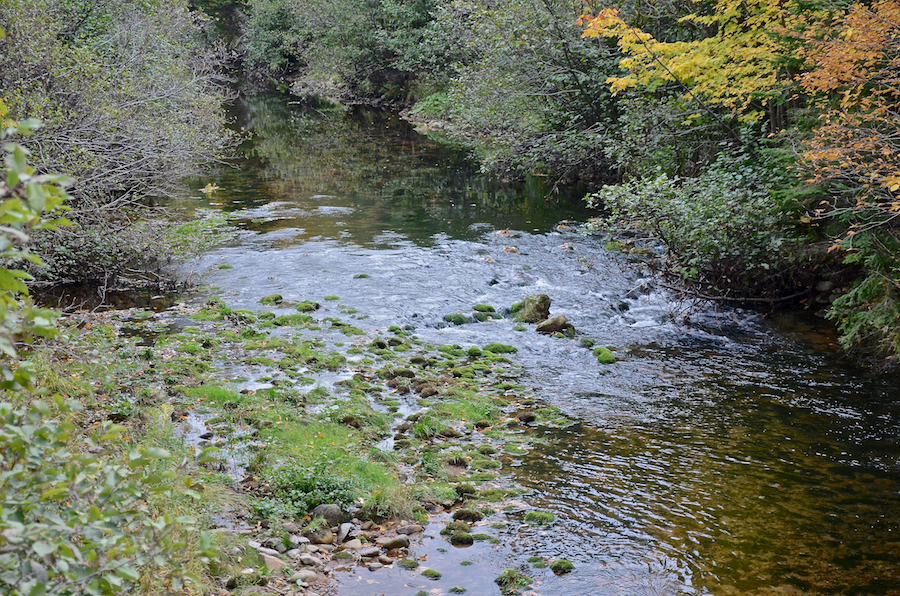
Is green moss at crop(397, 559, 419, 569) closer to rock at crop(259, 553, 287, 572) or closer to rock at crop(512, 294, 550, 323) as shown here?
rock at crop(259, 553, 287, 572)

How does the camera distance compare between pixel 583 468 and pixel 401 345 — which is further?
pixel 401 345

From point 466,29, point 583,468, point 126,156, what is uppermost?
point 466,29

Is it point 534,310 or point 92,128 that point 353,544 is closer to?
point 534,310

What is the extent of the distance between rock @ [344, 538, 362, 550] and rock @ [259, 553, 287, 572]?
708mm

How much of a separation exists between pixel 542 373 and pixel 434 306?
10.7 ft

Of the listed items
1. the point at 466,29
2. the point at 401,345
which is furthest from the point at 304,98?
the point at 401,345

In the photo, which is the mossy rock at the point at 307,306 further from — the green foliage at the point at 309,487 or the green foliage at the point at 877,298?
the green foliage at the point at 877,298

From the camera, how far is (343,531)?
19.9ft

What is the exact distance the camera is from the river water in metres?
5.86

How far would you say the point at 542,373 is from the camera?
10.2 m

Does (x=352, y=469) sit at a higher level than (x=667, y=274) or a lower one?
lower

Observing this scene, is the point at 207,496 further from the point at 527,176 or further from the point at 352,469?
the point at 527,176

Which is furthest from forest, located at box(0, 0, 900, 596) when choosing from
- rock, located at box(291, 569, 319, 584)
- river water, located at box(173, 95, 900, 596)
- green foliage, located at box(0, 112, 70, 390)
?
river water, located at box(173, 95, 900, 596)

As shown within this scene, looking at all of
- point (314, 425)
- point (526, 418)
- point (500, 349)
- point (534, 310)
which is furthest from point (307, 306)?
point (526, 418)
